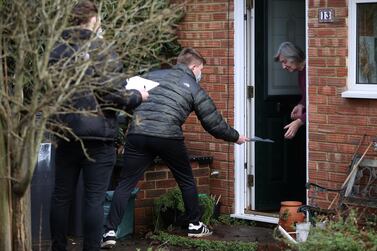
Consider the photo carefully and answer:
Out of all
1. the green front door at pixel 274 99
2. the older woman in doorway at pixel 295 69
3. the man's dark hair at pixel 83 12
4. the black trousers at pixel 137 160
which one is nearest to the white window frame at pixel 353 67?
the older woman in doorway at pixel 295 69

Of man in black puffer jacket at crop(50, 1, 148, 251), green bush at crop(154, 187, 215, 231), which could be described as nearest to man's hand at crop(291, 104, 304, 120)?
green bush at crop(154, 187, 215, 231)

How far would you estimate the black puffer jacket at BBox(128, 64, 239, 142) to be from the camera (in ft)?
28.6

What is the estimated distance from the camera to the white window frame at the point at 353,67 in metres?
8.88

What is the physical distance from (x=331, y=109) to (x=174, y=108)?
1.50 metres

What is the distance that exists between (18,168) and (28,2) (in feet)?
Result: 3.43

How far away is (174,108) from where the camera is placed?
8766 millimetres

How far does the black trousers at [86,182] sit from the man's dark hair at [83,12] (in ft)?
2.94

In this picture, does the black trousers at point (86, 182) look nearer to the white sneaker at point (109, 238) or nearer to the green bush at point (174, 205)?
the white sneaker at point (109, 238)

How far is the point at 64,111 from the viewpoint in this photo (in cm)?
583

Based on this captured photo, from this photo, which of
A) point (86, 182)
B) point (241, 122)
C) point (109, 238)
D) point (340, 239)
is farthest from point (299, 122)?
point (340, 239)

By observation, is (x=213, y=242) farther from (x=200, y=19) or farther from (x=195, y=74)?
(x=200, y=19)

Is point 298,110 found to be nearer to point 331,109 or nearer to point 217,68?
point 331,109

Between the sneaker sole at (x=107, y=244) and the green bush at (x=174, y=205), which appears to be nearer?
the sneaker sole at (x=107, y=244)

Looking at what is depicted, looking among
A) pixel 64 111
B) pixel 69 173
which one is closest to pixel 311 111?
pixel 69 173
